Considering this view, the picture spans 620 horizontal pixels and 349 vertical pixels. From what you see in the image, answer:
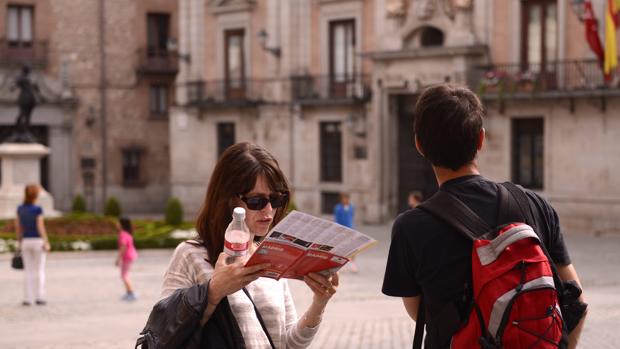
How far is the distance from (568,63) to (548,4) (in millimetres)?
2089

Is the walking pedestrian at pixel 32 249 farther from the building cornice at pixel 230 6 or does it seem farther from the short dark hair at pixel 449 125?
the building cornice at pixel 230 6

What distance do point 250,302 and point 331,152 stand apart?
30.5 metres

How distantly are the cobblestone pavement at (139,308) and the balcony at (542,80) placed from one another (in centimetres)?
A: 590

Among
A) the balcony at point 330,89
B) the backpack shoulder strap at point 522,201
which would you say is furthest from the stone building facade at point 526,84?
the backpack shoulder strap at point 522,201

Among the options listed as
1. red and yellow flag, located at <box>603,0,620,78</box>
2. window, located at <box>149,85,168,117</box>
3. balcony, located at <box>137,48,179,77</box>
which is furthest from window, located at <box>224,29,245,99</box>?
red and yellow flag, located at <box>603,0,620,78</box>

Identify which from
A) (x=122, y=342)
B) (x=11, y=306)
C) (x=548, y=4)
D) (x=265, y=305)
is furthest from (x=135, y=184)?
(x=265, y=305)

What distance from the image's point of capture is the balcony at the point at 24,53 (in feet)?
136

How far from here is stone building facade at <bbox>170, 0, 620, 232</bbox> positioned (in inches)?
1096

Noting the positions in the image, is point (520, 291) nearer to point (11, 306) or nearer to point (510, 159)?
point (11, 306)

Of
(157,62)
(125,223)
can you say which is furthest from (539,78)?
(157,62)

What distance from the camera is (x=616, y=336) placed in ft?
38.4

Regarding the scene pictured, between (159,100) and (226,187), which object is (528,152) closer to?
(159,100)

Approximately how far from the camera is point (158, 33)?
4459cm

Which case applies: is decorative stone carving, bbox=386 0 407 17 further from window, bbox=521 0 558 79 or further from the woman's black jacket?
the woman's black jacket
